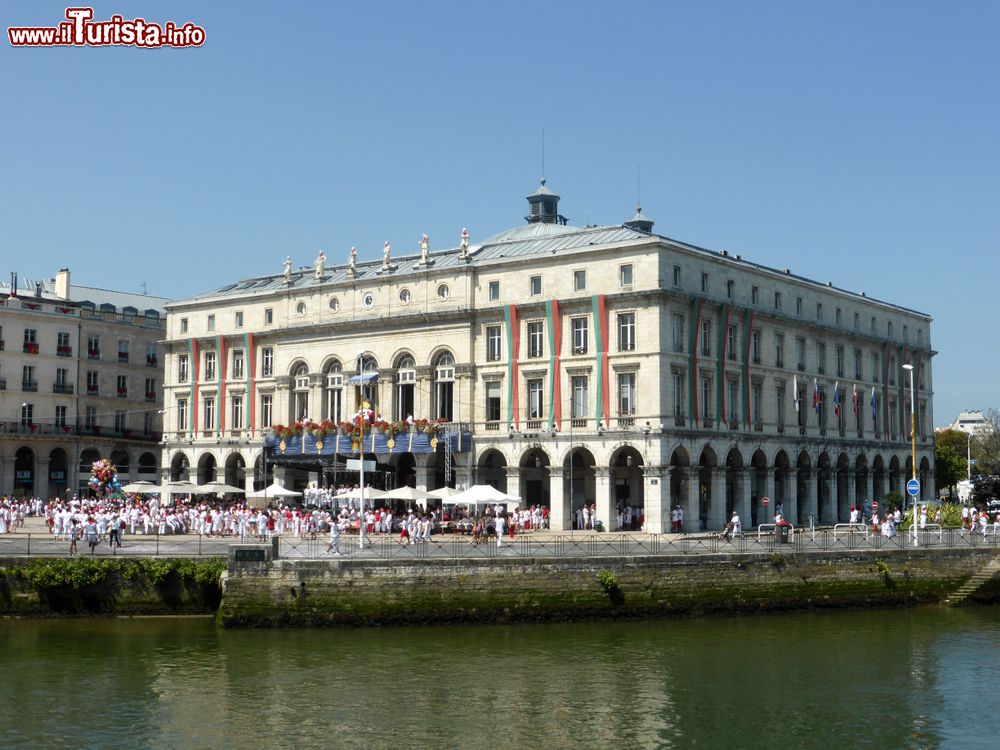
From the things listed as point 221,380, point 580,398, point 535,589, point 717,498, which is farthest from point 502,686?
point 221,380

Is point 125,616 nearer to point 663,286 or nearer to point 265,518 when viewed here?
point 265,518

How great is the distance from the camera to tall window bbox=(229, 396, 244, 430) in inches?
3548

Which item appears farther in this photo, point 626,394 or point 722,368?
point 722,368

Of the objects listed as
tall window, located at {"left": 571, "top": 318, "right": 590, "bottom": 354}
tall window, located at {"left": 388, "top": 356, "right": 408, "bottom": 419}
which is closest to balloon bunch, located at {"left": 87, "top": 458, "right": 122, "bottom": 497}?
tall window, located at {"left": 388, "top": 356, "right": 408, "bottom": 419}

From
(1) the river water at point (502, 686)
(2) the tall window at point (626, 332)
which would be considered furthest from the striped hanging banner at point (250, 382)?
(1) the river water at point (502, 686)

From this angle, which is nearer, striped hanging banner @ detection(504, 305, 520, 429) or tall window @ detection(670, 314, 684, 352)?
tall window @ detection(670, 314, 684, 352)

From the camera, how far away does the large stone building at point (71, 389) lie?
10069 centimetres

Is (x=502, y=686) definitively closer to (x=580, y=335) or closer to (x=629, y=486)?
(x=580, y=335)

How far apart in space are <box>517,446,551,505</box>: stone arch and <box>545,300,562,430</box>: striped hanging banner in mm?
3126

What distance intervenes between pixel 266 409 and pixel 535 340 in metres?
22.4

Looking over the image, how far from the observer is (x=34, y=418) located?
102 meters

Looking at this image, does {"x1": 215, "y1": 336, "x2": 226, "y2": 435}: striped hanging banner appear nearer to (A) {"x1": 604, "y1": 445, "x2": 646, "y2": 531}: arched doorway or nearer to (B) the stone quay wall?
(A) {"x1": 604, "y1": 445, "x2": 646, "y2": 531}: arched doorway

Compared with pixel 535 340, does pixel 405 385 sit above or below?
below

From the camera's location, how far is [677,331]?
72688 millimetres
